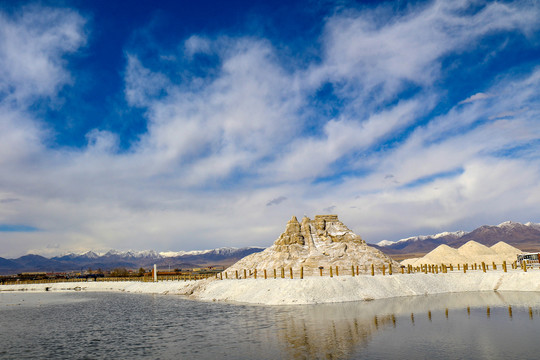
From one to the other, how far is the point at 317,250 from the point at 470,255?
55791mm

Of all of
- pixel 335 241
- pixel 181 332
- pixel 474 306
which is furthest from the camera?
pixel 335 241

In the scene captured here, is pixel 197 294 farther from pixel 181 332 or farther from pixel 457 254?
pixel 457 254

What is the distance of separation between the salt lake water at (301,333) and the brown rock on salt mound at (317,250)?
39816mm

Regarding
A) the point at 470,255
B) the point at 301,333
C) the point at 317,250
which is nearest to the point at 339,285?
the point at 301,333

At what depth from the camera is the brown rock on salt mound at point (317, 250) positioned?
8031 cm

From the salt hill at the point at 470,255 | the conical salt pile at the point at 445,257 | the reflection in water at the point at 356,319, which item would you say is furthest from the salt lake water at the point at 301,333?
the salt hill at the point at 470,255

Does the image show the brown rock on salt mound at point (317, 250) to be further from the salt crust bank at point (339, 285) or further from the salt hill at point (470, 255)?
the salt hill at point (470, 255)

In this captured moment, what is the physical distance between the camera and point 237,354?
773 inches

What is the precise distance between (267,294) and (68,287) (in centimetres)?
8505

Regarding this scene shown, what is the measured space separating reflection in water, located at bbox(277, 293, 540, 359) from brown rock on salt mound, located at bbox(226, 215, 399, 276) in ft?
116

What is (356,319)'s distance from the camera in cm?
2947

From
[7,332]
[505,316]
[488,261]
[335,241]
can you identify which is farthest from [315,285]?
[488,261]

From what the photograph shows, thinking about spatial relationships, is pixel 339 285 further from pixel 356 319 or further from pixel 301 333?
pixel 301 333

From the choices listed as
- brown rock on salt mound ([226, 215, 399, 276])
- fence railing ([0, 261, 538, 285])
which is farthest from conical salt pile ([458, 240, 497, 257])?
brown rock on salt mound ([226, 215, 399, 276])
